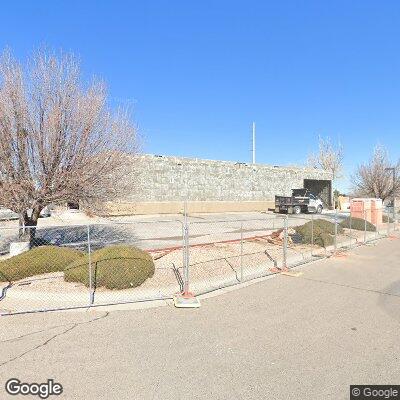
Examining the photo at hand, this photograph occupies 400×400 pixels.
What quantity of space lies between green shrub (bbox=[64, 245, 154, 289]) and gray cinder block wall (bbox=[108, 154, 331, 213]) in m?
15.1

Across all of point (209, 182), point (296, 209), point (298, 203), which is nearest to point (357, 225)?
point (296, 209)

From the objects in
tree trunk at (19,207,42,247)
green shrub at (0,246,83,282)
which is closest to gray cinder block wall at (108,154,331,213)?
tree trunk at (19,207,42,247)

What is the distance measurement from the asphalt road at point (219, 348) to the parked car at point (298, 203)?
975 inches

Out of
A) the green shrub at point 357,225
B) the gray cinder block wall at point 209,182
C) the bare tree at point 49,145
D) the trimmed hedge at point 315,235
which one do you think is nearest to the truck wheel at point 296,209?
the gray cinder block wall at point 209,182

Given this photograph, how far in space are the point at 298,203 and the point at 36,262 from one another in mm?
27292

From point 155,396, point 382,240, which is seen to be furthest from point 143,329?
point 382,240

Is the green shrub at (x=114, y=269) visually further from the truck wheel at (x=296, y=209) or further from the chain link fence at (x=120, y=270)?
the truck wheel at (x=296, y=209)

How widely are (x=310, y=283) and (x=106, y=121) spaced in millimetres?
7040

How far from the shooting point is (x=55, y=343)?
495 cm

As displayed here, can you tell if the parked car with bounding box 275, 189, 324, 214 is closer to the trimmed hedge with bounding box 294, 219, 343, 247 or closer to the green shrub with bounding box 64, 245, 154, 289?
the trimmed hedge with bounding box 294, 219, 343, 247

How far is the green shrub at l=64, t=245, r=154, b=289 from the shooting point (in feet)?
24.6

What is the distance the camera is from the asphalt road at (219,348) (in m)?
3.88

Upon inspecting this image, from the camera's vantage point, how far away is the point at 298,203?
106ft

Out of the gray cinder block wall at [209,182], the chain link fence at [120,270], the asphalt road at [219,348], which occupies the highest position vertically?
the gray cinder block wall at [209,182]
